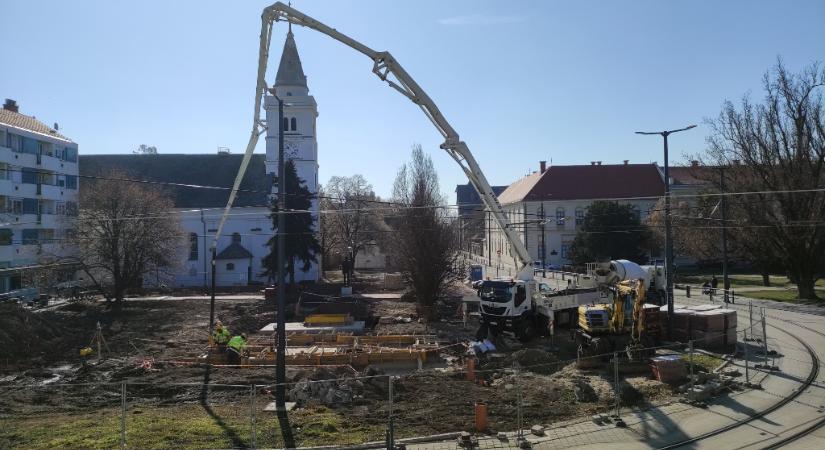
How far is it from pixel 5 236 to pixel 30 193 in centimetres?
481

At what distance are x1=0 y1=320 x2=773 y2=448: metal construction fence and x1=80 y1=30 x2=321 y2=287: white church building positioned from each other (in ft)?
101

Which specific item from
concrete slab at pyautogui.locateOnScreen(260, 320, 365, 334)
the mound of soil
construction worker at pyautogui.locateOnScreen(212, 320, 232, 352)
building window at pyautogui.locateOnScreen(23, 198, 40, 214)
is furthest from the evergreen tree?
construction worker at pyautogui.locateOnScreen(212, 320, 232, 352)

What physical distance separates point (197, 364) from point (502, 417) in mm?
11669

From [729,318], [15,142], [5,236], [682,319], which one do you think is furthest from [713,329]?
[15,142]

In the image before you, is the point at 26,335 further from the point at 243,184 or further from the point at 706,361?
the point at 243,184

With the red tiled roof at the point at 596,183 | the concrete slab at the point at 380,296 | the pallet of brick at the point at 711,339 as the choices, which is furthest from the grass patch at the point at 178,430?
the red tiled roof at the point at 596,183

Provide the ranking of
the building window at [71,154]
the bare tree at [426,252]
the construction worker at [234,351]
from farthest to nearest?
1. the building window at [71,154]
2. the bare tree at [426,252]
3. the construction worker at [234,351]

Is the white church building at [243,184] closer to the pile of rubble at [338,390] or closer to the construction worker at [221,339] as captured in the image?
the construction worker at [221,339]

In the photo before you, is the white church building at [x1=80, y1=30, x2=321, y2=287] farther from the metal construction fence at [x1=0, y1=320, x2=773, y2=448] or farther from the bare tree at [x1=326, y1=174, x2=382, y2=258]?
the metal construction fence at [x1=0, y1=320, x2=773, y2=448]

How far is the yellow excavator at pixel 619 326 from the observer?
17344 mm

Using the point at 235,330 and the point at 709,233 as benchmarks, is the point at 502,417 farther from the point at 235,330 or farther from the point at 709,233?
the point at 709,233

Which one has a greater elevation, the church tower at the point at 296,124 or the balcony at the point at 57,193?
the church tower at the point at 296,124

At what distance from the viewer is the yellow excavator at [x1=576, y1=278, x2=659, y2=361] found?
17344 millimetres

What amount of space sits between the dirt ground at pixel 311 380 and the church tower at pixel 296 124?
75.6 ft
